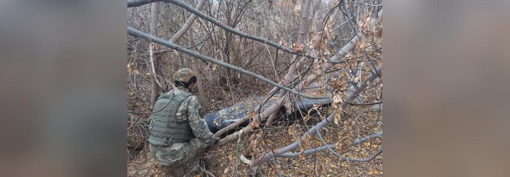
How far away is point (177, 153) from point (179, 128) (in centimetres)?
22

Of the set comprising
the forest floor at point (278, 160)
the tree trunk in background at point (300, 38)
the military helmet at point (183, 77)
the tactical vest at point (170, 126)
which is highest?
the tree trunk in background at point (300, 38)

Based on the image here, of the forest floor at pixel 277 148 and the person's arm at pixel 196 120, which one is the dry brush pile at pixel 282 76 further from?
the person's arm at pixel 196 120

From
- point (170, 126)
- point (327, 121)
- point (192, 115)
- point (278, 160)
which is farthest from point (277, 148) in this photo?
point (170, 126)

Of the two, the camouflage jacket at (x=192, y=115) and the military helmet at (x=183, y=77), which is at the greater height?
the military helmet at (x=183, y=77)

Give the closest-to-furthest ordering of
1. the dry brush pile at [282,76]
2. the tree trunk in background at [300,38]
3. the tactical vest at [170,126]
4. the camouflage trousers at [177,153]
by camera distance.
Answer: the dry brush pile at [282,76] < the tree trunk in background at [300,38] < the tactical vest at [170,126] < the camouflage trousers at [177,153]

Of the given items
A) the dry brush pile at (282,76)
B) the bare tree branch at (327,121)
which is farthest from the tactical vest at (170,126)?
the bare tree branch at (327,121)

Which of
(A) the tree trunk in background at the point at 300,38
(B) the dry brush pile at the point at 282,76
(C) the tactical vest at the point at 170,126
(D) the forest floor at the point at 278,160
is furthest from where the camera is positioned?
(D) the forest floor at the point at 278,160

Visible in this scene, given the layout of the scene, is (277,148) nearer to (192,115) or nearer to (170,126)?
(192,115)

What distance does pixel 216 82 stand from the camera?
4395 mm

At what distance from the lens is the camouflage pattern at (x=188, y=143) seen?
257 centimetres

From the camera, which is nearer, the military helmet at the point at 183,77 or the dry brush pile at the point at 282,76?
the dry brush pile at the point at 282,76
